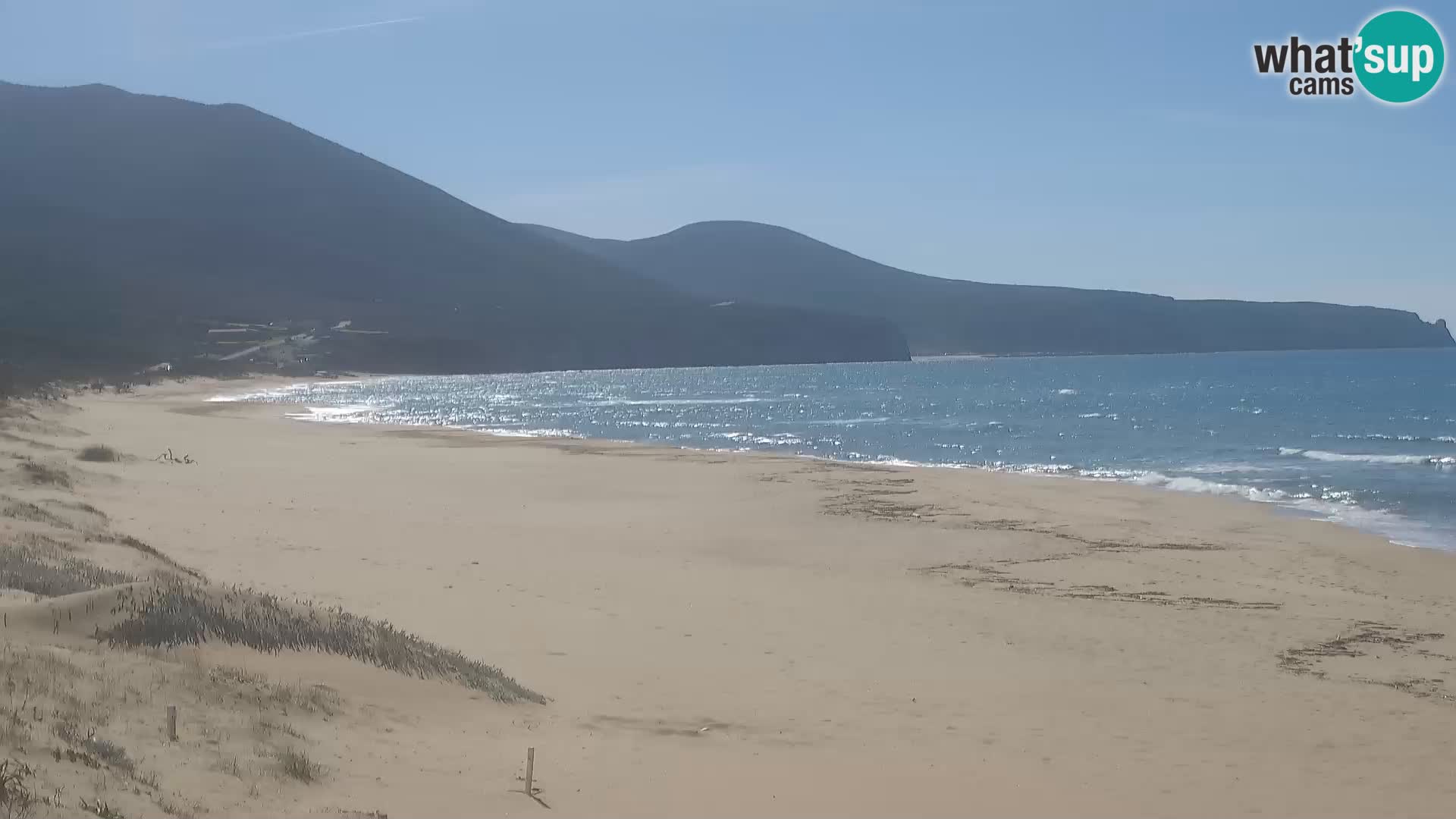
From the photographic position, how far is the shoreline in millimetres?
23547

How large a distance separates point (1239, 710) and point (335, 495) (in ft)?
60.8

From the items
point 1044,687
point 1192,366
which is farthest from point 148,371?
point 1192,366

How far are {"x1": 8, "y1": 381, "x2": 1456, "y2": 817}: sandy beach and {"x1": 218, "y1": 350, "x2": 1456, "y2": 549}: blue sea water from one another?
7.29m

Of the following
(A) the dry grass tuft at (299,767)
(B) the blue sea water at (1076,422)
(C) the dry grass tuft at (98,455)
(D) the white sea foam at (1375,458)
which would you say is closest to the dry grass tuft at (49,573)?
(A) the dry grass tuft at (299,767)

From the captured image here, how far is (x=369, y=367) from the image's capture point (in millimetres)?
146000

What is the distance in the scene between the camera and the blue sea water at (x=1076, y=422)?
31750 mm

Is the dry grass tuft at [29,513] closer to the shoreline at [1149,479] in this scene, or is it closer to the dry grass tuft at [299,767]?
the dry grass tuft at [299,767]

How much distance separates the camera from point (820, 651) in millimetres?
11961

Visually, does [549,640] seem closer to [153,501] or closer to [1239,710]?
[1239,710]

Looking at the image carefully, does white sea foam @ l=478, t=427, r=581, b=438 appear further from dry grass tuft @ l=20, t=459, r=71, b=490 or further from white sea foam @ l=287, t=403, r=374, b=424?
dry grass tuft @ l=20, t=459, r=71, b=490

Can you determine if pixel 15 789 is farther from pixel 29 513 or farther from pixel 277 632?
pixel 29 513

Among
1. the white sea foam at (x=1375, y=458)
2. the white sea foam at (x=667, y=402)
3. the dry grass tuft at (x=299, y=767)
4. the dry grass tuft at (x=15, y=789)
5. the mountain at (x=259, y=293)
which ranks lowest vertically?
the white sea foam at (x=1375, y=458)

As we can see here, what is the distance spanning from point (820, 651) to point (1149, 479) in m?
24.0

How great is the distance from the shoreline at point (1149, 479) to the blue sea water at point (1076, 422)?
0.12 m
